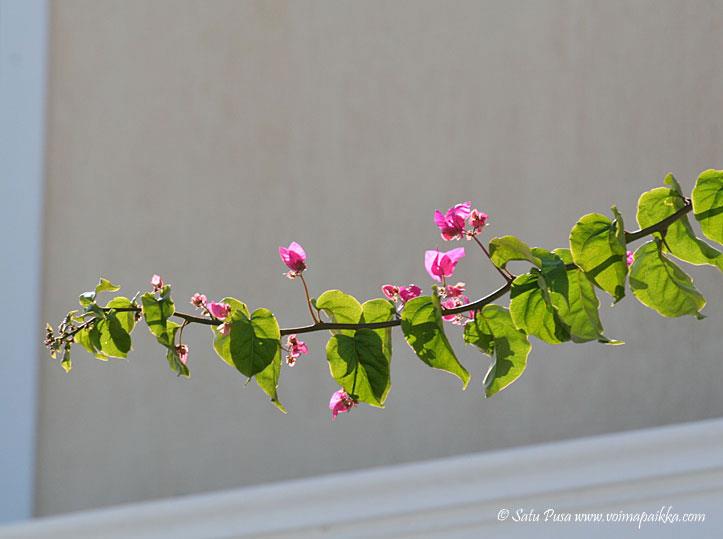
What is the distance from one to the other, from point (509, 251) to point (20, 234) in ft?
6.06

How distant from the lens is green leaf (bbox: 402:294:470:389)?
0.38 metres

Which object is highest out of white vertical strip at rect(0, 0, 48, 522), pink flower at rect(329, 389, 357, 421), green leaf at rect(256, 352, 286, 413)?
white vertical strip at rect(0, 0, 48, 522)

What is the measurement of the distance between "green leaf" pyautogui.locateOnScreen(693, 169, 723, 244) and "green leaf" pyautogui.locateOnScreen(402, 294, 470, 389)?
0.38 ft

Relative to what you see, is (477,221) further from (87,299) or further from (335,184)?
(335,184)

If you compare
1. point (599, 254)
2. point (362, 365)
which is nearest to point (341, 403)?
point (362, 365)

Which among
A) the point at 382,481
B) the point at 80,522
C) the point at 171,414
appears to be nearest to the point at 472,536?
the point at 382,481

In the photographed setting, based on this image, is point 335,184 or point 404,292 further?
point 335,184

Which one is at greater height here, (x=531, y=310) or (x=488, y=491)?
(x=531, y=310)

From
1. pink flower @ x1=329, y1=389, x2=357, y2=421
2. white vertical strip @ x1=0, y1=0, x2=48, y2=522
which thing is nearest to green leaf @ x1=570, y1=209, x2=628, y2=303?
pink flower @ x1=329, y1=389, x2=357, y2=421

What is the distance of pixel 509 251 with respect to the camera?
39cm

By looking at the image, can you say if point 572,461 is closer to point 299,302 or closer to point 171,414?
point 299,302

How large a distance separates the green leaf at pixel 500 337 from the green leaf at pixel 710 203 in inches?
3.5

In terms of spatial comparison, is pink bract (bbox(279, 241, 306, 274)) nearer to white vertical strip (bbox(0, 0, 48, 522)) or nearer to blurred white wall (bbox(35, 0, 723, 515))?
blurred white wall (bbox(35, 0, 723, 515))

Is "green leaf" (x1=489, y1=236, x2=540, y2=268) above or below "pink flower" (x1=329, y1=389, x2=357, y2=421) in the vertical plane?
above
